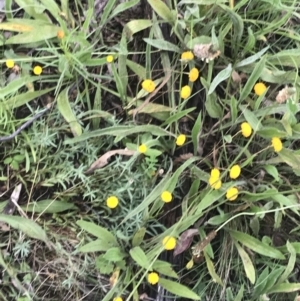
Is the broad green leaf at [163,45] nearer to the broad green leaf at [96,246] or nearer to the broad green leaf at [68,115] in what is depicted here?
the broad green leaf at [68,115]

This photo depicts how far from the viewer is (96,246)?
4.51ft

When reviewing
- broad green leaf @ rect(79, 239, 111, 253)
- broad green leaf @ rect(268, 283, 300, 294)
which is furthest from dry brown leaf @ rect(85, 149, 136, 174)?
broad green leaf @ rect(268, 283, 300, 294)

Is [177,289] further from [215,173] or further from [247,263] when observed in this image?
[215,173]

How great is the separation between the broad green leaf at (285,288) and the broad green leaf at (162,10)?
756 millimetres

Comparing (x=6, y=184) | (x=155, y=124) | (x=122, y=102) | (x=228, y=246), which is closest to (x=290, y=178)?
(x=228, y=246)

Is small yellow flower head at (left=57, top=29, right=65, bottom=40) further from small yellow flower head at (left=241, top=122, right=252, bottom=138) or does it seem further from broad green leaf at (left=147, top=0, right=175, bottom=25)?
small yellow flower head at (left=241, top=122, right=252, bottom=138)

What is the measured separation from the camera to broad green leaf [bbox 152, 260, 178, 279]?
1.38 meters

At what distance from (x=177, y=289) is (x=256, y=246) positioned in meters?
0.24

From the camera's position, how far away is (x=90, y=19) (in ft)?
4.89

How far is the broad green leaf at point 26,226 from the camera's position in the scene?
139 centimetres

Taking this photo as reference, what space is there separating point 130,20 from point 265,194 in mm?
618

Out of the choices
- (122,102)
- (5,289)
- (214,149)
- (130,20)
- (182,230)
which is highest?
(130,20)

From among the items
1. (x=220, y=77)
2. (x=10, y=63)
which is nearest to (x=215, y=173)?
(x=220, y=77)

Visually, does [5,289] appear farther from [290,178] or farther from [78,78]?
[290,178]
